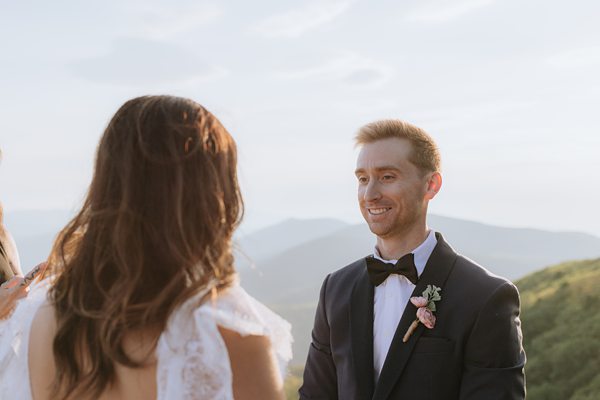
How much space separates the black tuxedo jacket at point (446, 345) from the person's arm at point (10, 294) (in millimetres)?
2333

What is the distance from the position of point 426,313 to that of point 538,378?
43.7ft

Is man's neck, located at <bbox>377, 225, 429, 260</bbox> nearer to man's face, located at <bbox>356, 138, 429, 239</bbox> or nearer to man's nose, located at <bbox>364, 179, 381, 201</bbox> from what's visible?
man's face, located at <bbox>356, 138, 429, 239</bbox>

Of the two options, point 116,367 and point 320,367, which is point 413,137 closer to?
point 320,367

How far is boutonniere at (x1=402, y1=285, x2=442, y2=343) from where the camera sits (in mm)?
4922

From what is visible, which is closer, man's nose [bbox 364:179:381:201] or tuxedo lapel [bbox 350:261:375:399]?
tuxedo lapel [bbox 350:261:375:399]

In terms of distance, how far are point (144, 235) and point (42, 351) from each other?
2.13ft

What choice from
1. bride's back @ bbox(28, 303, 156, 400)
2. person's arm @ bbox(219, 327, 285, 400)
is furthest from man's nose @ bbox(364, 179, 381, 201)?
bride's back @ bbox(28, 303, 156, 400)

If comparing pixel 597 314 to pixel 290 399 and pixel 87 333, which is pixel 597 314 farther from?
pixel 87 333

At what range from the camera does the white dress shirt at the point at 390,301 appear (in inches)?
202

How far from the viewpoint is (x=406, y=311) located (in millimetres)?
5074

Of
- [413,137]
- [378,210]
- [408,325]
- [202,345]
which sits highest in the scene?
[413,137]

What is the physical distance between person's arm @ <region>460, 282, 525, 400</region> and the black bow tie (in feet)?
1.94

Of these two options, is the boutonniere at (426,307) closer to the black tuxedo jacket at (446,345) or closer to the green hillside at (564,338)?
the black tuxedo jacket at (446,345)

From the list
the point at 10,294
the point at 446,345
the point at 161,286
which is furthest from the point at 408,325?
the point at 10,294
